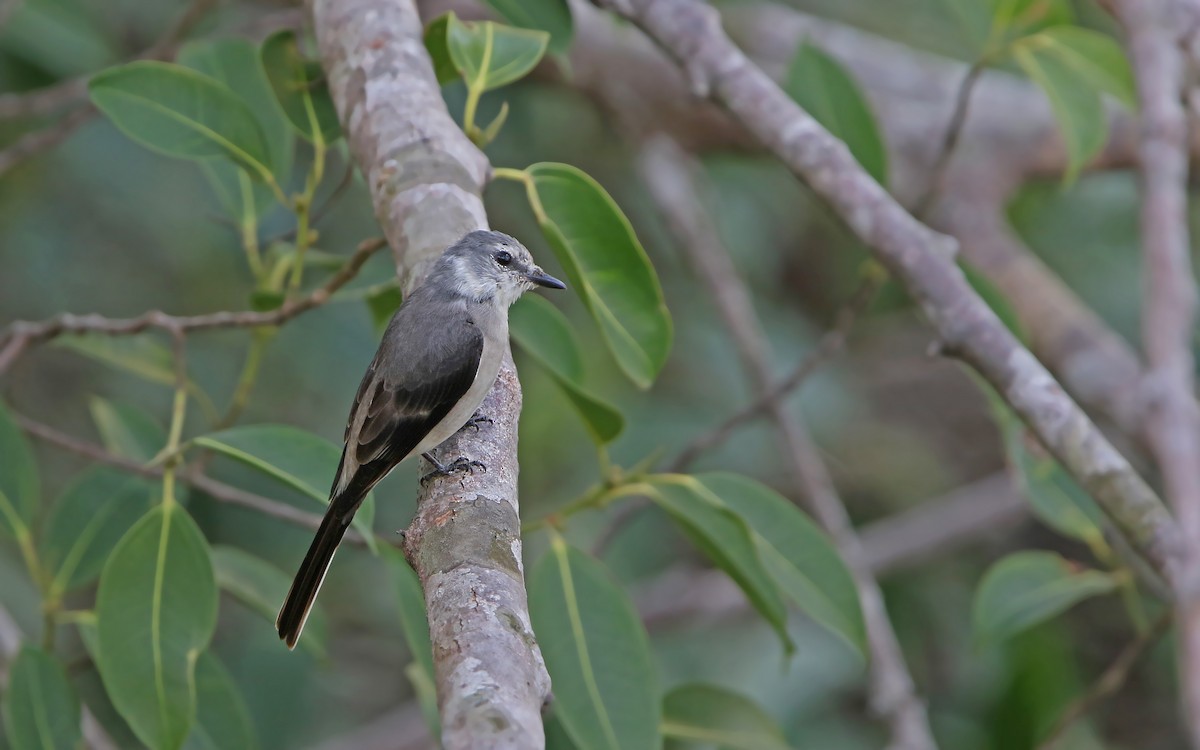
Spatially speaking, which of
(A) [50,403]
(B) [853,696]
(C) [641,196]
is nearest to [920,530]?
(B) [853,696]

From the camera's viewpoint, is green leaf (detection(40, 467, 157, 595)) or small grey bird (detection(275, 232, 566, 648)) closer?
small grey bird (detection(275, 232, 566, 648))

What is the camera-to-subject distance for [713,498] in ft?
10.9

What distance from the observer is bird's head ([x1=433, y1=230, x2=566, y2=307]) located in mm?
3156

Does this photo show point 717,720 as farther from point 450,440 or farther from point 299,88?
point 299,88

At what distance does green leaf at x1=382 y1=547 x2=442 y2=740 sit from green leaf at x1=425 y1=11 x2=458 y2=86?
4.37 feet

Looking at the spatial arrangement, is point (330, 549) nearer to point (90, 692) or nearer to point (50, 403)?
point (90, 692)

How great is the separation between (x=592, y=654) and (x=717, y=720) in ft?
2.32

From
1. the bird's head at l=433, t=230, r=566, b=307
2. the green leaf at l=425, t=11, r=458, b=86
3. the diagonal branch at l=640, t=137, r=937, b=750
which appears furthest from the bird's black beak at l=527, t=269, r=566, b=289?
the diagonal branch at l=640, t=137, r=937, b=750

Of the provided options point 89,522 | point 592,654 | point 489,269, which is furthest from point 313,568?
point 89,522

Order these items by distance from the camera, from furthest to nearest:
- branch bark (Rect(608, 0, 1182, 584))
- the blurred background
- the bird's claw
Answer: the blurred background → branch bark (Rect(608, 0, 1182, 584)) → the bird's claw

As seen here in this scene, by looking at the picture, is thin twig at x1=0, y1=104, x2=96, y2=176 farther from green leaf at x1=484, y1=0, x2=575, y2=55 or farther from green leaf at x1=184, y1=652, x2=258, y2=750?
green leaf at x1=184, y1=652, x2=258, y2=750

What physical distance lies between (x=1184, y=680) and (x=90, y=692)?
176 inches

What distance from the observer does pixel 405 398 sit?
3.27 metres

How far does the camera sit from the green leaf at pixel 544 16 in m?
3.71
